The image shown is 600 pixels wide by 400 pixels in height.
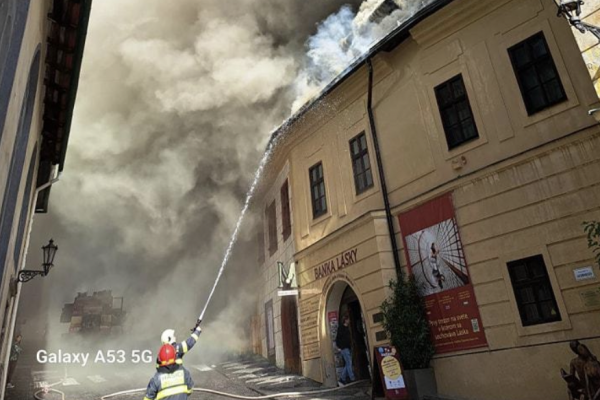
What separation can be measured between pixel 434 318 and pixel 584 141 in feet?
15.2

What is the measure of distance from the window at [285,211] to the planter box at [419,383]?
23.9ft

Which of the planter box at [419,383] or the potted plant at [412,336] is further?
the potted plant at [412,336]

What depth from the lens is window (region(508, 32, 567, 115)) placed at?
342 inches

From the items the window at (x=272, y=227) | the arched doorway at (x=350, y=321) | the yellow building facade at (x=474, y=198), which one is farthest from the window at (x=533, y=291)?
the window at (x=272, y=227)

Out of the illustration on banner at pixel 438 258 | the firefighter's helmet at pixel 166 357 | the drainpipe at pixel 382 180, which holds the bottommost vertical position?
the firefighter's helmet at pixel 166 357

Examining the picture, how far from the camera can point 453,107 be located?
1016cm

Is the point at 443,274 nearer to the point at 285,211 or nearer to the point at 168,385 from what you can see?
the point at 168,385

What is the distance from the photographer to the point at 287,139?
14.8 meters

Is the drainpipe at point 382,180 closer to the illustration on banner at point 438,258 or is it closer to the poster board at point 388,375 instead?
the illustration on banner at point 438,258

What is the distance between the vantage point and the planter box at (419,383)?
867cm

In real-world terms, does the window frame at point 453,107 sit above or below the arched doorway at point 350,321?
above

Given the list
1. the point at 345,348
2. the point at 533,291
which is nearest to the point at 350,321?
the point at 345,348

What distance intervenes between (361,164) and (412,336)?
198 inches

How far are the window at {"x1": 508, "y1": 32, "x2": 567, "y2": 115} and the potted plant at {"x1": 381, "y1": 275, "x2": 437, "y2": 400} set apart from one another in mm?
4775
